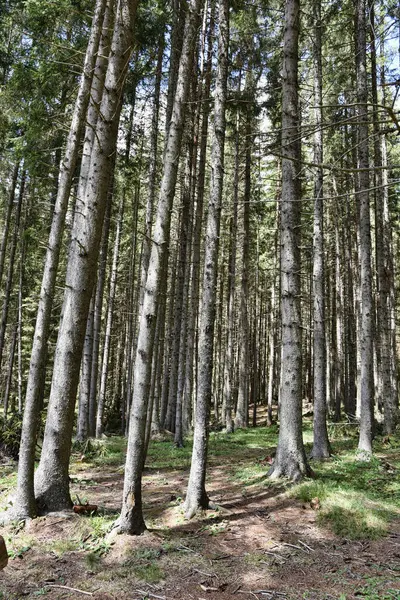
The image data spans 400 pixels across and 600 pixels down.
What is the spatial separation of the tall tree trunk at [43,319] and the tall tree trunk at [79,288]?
8.5 inches

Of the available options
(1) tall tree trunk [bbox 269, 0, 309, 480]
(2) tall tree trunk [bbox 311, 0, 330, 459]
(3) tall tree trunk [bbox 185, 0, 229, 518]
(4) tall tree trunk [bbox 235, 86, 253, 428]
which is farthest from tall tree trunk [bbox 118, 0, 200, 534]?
(4) tall tree trunk [bbox 235, 86, 253, 428]

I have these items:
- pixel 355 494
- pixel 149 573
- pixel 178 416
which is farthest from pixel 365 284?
pixel 149 573

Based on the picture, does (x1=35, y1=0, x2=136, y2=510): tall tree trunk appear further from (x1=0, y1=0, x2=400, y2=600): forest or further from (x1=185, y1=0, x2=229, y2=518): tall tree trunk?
(x1=185, y1=0, x2=229, y2=518): tall tree trunk

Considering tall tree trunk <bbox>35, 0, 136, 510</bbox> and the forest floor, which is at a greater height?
tall tree trunk <bbox>35, 0, 136, 510</bbox>

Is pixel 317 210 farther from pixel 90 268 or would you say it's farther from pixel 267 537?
pixel 267 537

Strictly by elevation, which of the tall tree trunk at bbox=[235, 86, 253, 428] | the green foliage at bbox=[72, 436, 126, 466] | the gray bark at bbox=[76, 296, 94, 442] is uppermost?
the tall tree trunk at bbox=[235, 86, 253, 428]

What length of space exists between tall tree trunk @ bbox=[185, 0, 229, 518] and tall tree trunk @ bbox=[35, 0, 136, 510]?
154cm

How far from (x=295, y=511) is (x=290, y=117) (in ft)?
23.3

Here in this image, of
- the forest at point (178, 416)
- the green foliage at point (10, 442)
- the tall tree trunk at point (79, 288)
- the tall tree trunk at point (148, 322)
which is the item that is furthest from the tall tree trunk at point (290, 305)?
the green foliage at point (10, 442)

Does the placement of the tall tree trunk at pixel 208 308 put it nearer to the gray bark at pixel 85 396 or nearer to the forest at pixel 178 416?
the forest at pixel 178 416

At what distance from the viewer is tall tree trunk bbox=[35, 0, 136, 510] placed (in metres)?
5.76

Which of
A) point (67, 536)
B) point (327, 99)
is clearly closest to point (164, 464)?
point (67, 536)

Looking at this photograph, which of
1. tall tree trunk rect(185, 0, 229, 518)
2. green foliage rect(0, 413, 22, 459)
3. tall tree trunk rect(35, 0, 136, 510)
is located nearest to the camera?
tall tree trunk rect(35, 0, 136, 510)

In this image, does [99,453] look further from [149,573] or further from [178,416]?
[149,573]
